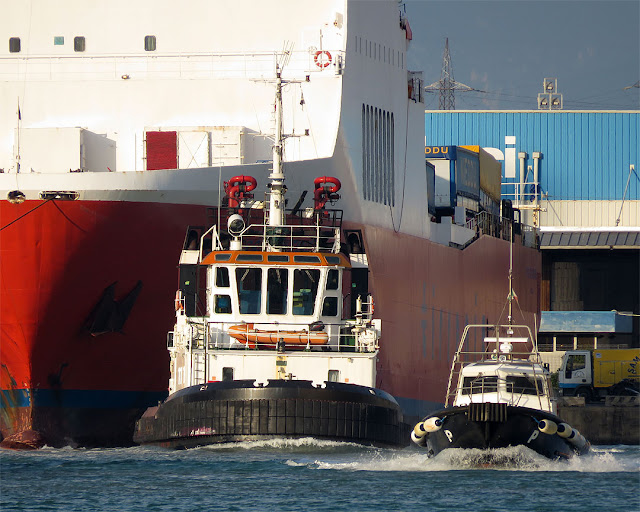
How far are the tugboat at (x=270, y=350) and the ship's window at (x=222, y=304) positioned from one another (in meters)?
0.03

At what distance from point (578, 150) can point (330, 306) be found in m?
48.1

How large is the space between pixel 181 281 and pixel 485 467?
7.56 metres

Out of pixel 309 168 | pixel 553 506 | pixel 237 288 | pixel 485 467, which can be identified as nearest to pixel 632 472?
pixel 485 467

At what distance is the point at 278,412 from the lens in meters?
26.2

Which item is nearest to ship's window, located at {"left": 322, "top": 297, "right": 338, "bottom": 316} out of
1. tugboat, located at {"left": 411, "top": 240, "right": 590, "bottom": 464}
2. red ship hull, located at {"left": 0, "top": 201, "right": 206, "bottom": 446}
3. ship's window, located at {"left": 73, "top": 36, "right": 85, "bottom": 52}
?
tugboat, located at {"left": 411, "top": 240, "right": 590, "bottom": 464}

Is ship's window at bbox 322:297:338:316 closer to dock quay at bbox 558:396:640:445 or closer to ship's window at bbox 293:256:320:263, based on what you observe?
ship's window at bbox 293:256:320:263

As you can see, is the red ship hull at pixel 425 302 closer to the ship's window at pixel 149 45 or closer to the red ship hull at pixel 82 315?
the red ship hull at pixel 82 315

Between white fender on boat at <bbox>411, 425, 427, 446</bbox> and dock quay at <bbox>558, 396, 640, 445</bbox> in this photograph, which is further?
dock quay at <bbox>558, 396, 640, 445</bbox>

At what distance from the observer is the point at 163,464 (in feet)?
85.3

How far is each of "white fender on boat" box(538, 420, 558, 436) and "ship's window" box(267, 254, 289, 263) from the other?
6.15 m

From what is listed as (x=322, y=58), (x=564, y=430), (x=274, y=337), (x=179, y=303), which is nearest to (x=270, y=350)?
(x=274, y=337)

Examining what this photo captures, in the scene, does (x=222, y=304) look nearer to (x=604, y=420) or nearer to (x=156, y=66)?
(x=156, y=66)

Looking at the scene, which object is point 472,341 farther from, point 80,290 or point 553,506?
point 553,506

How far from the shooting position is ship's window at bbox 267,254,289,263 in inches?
1109
